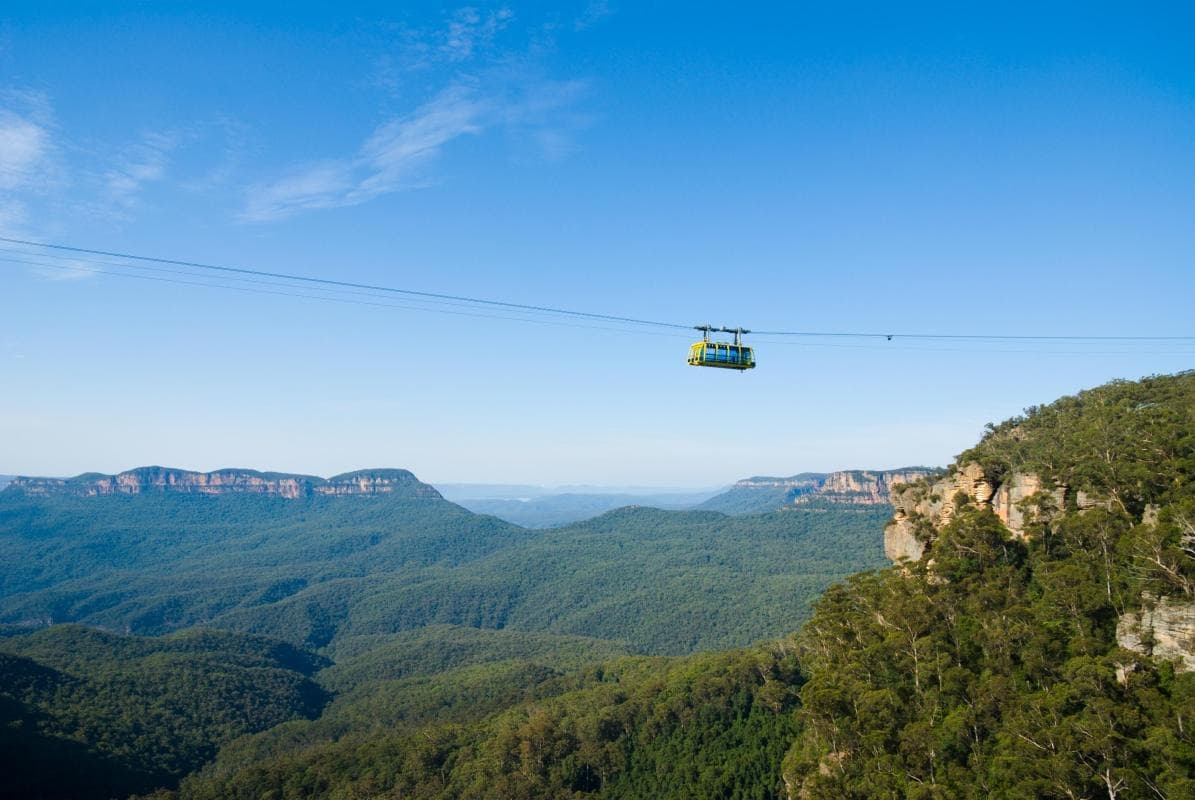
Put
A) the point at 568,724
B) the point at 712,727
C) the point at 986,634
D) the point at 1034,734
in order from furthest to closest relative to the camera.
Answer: the point at 568,724 → the point at 712,727 → the point at 986,634 → the point at 1034,734

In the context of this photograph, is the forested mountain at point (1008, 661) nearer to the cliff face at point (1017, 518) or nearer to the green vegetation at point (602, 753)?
the cliff face at point (1017, 518)

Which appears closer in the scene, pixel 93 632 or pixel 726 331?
pixel 726 331

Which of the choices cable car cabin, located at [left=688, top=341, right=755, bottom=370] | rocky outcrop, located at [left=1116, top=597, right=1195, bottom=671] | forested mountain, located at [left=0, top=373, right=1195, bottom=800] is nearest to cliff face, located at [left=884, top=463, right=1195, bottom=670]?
rocky outcrop, located at [left=1116, top=597, right=1195, bottom=671]

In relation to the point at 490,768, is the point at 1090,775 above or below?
above

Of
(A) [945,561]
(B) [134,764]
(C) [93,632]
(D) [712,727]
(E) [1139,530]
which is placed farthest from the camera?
(C) [93,632]

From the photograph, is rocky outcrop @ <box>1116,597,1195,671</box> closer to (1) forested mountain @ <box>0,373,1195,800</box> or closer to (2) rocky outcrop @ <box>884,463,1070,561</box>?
(1) forested mountain @ <box>0,373,1195,800</box>

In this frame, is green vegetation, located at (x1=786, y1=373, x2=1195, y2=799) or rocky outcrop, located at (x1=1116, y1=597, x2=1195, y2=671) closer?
green vegetation, located at (x1=786, y1=373, x2=1195, y2=799)

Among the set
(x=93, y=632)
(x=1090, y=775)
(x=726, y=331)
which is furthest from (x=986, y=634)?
(x=93, y=632)

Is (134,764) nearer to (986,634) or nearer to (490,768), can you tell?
(490,768)
